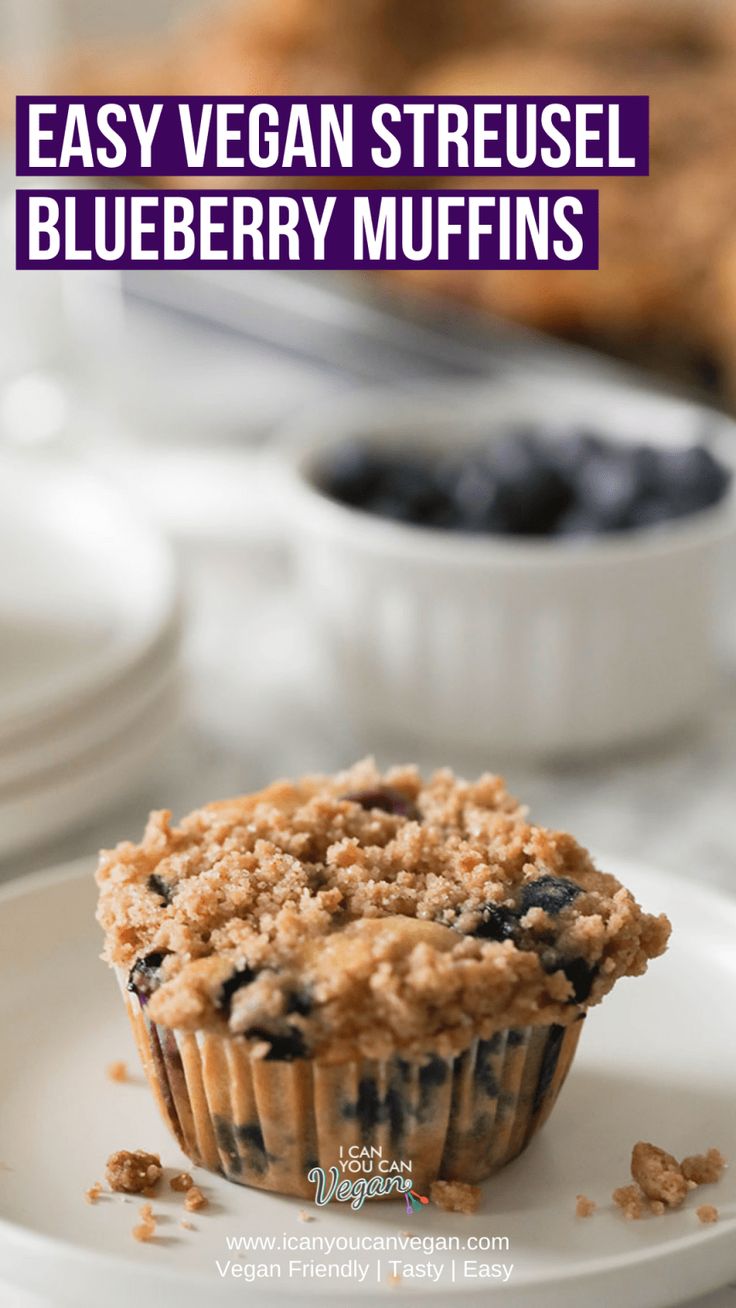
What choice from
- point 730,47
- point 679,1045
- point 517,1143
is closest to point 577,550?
point 679,1045

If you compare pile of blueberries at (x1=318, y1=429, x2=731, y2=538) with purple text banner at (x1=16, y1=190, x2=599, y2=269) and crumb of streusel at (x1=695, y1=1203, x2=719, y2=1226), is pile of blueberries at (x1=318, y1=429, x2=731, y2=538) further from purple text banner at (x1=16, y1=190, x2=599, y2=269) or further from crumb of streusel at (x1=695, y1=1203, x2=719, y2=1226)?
crumb of streusel at (x1=695, y1=1203, x2=719, y2=1226)

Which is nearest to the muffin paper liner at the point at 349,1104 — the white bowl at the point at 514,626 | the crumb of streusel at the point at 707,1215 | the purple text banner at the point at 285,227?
the crumb of streusel at the point at 707,1215

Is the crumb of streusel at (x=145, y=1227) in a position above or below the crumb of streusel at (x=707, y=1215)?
below

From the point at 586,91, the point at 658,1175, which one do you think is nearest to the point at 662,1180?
the point at 658,1175

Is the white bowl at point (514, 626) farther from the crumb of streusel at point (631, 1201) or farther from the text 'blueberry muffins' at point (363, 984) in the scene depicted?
the crumb of streusel at point (631, 1201)

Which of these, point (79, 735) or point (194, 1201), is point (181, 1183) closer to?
point (194, 1201)

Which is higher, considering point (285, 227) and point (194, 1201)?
point (285, 227)

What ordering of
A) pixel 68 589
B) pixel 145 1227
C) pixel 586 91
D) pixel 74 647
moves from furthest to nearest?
pixel 586 91 < pixel 68 589 < pixel 74 647 < pixel 145 1227
